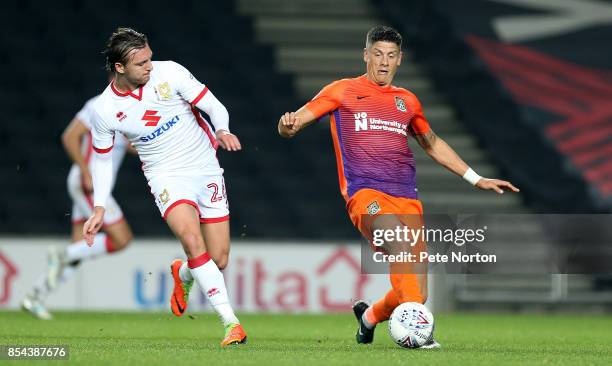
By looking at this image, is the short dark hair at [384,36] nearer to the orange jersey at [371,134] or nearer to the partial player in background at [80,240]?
the orange jersey at [371,134]

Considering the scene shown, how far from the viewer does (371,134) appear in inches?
290

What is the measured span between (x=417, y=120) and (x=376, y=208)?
616 millimetres

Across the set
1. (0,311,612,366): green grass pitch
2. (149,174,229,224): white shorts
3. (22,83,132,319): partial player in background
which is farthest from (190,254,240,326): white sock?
(22,83,132,319): partial player in background

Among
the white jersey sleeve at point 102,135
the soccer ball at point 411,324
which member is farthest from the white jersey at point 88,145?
the soccer ball at point 411,324

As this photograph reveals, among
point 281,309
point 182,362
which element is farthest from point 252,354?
point 281,309

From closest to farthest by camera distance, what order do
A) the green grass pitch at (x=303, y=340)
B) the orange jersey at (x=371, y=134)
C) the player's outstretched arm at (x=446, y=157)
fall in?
the green grass pitch at (x=303, y=340) < the orange jersey at (x=371, y=134) < the player's outstretched arm at (x=446, y=157)

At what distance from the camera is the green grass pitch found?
638cm

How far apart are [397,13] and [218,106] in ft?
31.5

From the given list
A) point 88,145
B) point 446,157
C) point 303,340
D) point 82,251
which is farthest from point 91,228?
point 88,145

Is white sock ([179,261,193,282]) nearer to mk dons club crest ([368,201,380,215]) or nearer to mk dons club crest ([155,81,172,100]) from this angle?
mk dons club crest ([155,81,172,100])

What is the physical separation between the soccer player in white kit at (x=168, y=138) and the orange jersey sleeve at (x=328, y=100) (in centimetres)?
51

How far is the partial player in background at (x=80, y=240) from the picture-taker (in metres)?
10.8

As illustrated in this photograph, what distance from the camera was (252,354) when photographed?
656 cm

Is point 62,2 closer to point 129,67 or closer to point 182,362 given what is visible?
point 129,67
